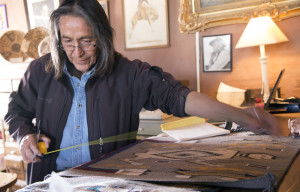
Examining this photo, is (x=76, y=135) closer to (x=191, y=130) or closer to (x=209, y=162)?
(x=191, y=130)

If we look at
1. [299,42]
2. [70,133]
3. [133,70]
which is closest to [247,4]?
[299,42]

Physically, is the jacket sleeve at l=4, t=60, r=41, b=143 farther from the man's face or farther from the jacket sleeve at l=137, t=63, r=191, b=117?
the jacket sleeve at l=137, t=63, r=191, b=117

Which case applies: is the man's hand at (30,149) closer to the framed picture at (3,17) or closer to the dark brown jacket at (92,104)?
the dark brown jacket at (92,104)

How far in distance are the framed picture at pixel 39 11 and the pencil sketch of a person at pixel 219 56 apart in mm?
2212

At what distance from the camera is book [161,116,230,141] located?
3.71 feet

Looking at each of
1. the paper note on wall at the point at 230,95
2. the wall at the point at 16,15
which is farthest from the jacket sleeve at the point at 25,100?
the wall at the point at 16,15

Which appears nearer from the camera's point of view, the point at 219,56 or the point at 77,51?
the point at 77,51

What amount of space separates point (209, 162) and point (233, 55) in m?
1.87

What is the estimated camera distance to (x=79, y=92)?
1.30 metres

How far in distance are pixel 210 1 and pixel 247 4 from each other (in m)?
0.33

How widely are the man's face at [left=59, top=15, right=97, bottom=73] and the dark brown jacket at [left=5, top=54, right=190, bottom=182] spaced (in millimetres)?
94

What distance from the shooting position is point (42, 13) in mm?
3734

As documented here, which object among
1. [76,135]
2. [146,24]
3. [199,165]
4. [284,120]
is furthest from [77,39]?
[146,24]

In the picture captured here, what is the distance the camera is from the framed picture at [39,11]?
365 cm
